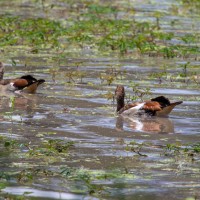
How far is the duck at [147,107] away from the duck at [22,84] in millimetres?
1982

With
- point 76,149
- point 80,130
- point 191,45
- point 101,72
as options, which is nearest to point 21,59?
point 101,72

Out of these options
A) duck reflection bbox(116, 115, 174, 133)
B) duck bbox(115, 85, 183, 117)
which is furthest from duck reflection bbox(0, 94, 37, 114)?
duck reflection bbox(116, 115, 174, 133)

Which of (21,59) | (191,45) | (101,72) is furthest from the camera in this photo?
(191,45)

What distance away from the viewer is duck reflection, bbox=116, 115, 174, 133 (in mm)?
11727

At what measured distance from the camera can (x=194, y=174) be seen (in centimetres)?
888

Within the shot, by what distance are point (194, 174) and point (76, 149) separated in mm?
1700

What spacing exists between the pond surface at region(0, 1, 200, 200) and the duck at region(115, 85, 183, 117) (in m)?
0.13

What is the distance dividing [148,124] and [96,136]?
1491 millimetres

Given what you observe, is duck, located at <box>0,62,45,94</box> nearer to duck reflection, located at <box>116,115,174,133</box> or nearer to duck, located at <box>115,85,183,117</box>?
duck, located at <box>115,85,183,117</box>

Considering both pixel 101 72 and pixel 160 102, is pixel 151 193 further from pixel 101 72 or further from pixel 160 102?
pixel 101 72

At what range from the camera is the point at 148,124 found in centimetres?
1226

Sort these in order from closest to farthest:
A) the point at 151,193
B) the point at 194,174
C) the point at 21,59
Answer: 1. the point at 151,193
2. the point at 194,174
3. the point at 21,59

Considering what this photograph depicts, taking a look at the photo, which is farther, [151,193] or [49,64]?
[49,64]

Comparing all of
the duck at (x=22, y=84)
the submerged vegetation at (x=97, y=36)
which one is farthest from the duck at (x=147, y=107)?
the submerged vegetation at (x=97, y=36)
